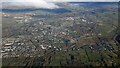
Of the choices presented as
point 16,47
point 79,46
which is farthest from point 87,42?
point 16,47

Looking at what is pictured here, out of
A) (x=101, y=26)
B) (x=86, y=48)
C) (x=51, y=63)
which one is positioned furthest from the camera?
(x=101, y=26)

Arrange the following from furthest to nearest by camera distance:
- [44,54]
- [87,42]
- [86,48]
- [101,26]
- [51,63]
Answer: [101,26] < [87,42] < [86,48] < [44,54] < [51,63]

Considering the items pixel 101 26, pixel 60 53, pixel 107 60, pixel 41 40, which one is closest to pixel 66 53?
pixel 60 53

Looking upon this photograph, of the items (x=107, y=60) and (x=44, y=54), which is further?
(x=44, y=54)

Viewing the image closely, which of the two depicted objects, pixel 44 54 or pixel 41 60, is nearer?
pixel 41 60

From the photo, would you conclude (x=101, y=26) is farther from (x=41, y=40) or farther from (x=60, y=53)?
(x=60, y=53)

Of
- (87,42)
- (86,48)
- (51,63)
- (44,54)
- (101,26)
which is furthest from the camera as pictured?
(101,26)

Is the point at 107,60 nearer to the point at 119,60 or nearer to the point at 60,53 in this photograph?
the point at 119,60

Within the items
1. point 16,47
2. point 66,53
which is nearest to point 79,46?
point 66,53

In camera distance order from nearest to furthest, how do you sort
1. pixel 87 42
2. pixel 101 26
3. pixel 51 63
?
pixel 51 63
pixel 87 42
pixel 101 26
